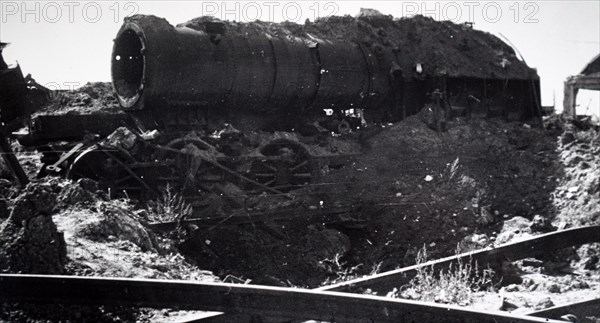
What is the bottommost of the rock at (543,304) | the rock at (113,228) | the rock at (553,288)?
the rock at (553,288)

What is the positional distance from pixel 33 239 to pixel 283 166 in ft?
21.1

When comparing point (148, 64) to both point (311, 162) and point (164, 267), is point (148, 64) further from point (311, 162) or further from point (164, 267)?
point (164, 267)

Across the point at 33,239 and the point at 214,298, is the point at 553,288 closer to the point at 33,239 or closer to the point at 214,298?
the point at 214,298

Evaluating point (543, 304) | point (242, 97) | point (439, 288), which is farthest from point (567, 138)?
point (439, 288)

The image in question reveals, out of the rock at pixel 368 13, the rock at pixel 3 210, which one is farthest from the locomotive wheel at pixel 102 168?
the rock at pixel 368 13

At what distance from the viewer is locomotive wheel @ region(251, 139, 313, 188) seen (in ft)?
35.8

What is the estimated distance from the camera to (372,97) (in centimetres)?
1364

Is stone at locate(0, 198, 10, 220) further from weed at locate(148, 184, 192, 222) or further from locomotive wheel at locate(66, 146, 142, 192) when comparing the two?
locomotive wheel at locate(66, 146, 142, 192)

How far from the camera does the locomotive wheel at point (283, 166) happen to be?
10922mm

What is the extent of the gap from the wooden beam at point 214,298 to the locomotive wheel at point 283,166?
6495 mm

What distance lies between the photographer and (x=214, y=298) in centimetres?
422

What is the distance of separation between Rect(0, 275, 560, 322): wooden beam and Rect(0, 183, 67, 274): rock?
2.30 feet

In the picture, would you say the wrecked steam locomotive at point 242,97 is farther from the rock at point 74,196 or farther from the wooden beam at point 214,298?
the wooden beam at point 214,298

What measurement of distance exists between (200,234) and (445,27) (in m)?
10.5
